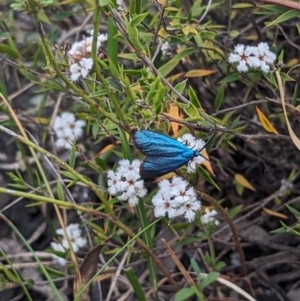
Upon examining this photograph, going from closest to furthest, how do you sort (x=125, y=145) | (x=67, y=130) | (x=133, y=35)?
(x=133, y=35) → (x=125, y=145) → (x=67, y=130)

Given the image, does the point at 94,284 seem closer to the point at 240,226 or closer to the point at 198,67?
the point at 240,226

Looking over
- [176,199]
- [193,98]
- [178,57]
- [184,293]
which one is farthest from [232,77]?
[184,293]

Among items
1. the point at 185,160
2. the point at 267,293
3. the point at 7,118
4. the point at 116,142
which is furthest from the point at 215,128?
the point at 7,118

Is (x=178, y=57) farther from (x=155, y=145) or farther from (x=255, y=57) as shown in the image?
(x=155, y=145)

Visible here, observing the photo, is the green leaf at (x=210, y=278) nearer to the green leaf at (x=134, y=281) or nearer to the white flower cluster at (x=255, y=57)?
the green leaf at (x=134, y=281)

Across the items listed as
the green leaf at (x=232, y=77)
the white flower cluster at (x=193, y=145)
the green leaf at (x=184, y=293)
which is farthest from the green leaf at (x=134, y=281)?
the green leaf at (x=232, y=77)

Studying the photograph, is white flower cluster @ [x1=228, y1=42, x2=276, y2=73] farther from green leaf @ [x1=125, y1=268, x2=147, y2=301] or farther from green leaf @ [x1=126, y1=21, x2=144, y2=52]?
green leaf @ [x1=125, y1=268, x2=147, y2=301]
